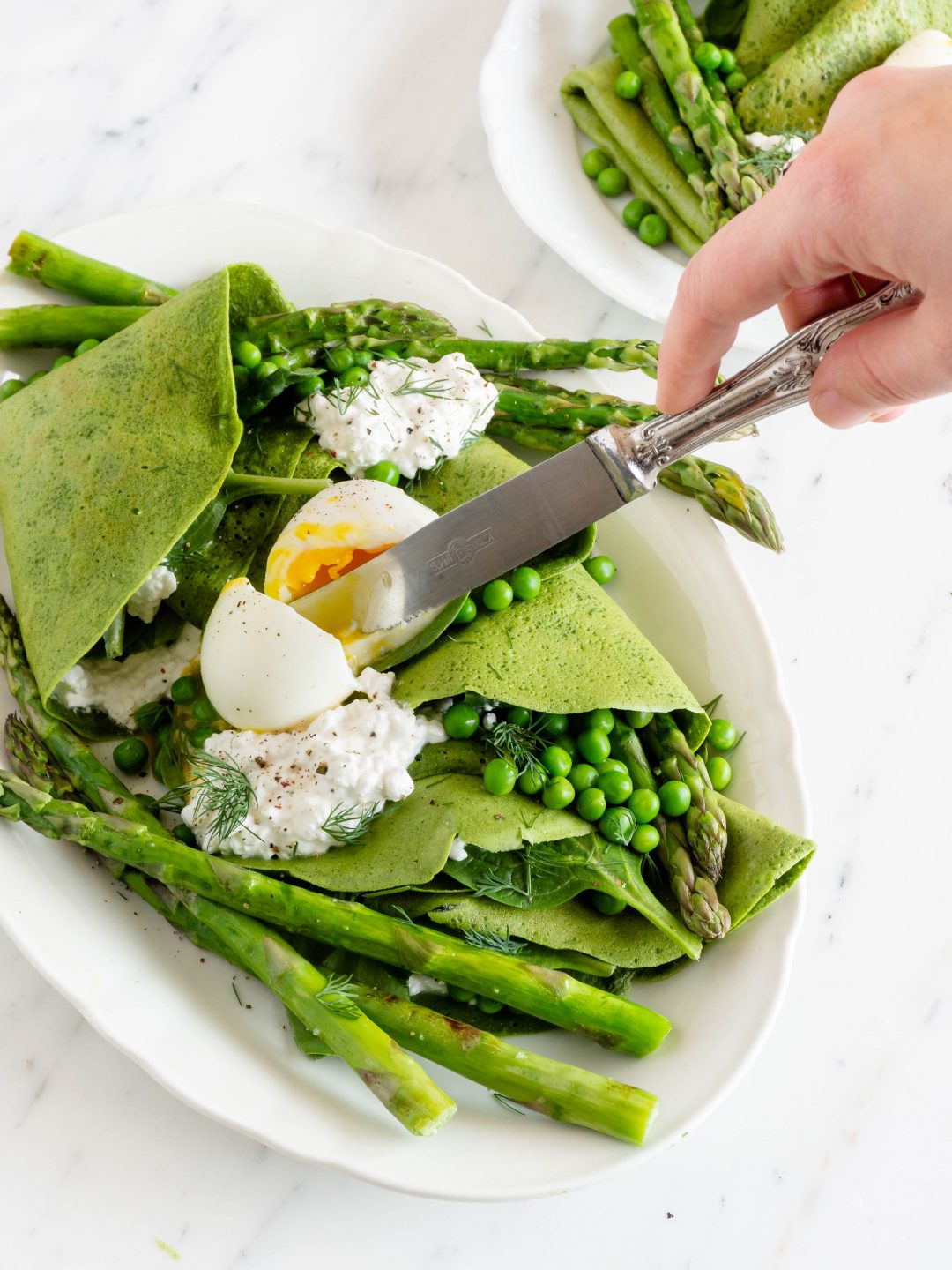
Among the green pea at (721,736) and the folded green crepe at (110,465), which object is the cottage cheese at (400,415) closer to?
the folded green crepe at (110,465)

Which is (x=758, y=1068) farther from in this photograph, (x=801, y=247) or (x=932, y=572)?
(x=801, y=247)

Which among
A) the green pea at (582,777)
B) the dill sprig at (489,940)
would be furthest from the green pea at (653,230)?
the dill sprig at (489,940)

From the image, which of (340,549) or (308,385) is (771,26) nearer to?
(308,385)

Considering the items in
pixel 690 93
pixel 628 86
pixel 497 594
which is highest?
pixel 628 86

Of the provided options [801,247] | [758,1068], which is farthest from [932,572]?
[801,247]

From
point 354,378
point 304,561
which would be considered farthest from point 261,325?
point 304,561

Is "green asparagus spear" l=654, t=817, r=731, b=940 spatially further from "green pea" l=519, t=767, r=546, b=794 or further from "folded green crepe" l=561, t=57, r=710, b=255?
"folded green crepe" l=561, t=57, r=710, b=255
